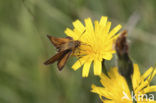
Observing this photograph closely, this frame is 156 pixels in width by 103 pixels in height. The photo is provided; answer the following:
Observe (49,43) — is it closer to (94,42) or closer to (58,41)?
(94,42)

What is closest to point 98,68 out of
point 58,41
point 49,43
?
point 58,41

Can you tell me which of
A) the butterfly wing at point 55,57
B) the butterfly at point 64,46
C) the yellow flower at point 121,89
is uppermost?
the butterfly at point 64,46

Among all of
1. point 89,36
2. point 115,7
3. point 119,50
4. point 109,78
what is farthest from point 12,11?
point 119,50

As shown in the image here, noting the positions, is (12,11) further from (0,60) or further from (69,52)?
(69,52)

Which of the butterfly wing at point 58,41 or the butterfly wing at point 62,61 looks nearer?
the butterfly wing at point 62,61

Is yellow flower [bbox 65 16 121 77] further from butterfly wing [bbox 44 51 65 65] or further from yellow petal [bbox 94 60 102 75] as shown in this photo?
butterfly wing [bbox 44 51 65 65]

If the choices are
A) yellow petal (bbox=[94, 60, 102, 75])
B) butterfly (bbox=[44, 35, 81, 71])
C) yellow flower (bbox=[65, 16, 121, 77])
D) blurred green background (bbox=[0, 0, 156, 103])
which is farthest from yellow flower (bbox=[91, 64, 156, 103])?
blurred green background (bbox=[0, 0, 156, 103])

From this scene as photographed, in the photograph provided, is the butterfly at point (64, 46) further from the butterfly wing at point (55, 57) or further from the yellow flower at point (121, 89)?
the yellow flower at point (121, 89)

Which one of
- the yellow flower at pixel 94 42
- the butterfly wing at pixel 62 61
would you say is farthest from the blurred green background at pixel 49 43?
the butterfly wing at pixel 62 61

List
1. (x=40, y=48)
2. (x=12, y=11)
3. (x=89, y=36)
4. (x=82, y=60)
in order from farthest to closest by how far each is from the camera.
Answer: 1. (x=12, y=11)
2. (x=40, y=48)
3. (x=89, y=36)
4. (x=82, y=60)
